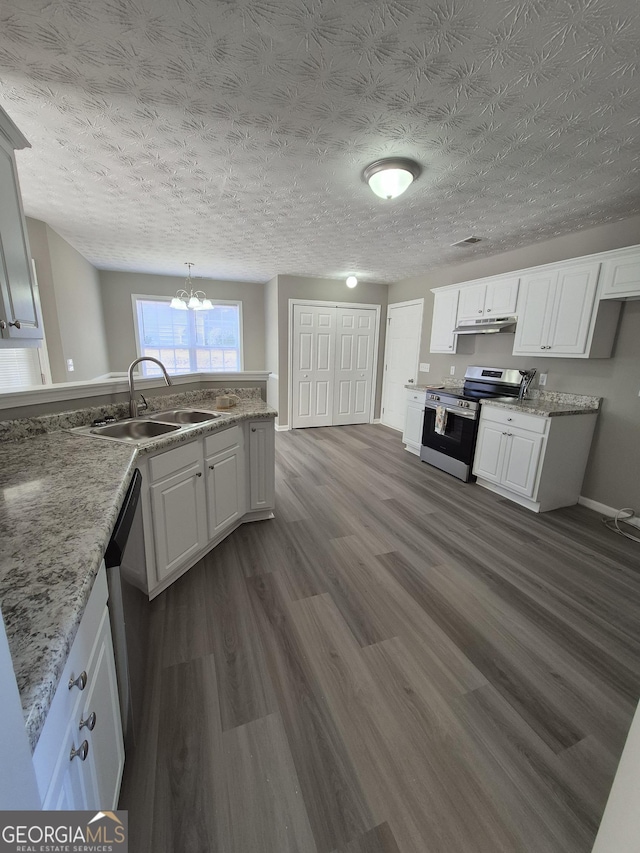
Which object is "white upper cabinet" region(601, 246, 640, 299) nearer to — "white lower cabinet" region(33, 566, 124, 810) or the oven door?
the oven door

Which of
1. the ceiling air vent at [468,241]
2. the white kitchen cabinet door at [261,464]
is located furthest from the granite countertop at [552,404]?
the white kitchen cabinet door at [261,464]

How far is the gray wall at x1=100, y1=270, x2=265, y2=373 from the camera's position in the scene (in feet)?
17.9

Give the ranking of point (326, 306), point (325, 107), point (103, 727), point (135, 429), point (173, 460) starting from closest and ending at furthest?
point (103, 727), point (325, 107), point (173, 460), point (135, 429), point (326, 306)

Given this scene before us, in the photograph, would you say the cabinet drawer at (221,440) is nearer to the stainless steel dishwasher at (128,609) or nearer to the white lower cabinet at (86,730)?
the stainless steel dishwasher at (128,609)

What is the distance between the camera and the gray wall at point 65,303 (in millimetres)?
3330

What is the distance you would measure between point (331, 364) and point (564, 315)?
329 cm

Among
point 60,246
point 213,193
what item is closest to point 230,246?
point 213,193

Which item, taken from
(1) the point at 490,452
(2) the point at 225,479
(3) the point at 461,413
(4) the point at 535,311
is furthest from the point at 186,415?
(4) the point at 535,311

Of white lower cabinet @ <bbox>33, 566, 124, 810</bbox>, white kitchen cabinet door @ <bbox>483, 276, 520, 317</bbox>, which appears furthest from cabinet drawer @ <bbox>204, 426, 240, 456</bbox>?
white kitchen cabinet door @ <bbox>483, 276, 520, 317</bbox>

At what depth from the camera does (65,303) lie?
373cm

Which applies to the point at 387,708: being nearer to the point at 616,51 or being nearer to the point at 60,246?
the point at 616,51

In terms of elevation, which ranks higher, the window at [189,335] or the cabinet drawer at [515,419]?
the window at [189,335]

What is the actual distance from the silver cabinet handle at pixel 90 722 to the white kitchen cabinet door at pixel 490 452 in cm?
343

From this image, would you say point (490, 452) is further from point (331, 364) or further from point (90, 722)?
point (90, 722)
